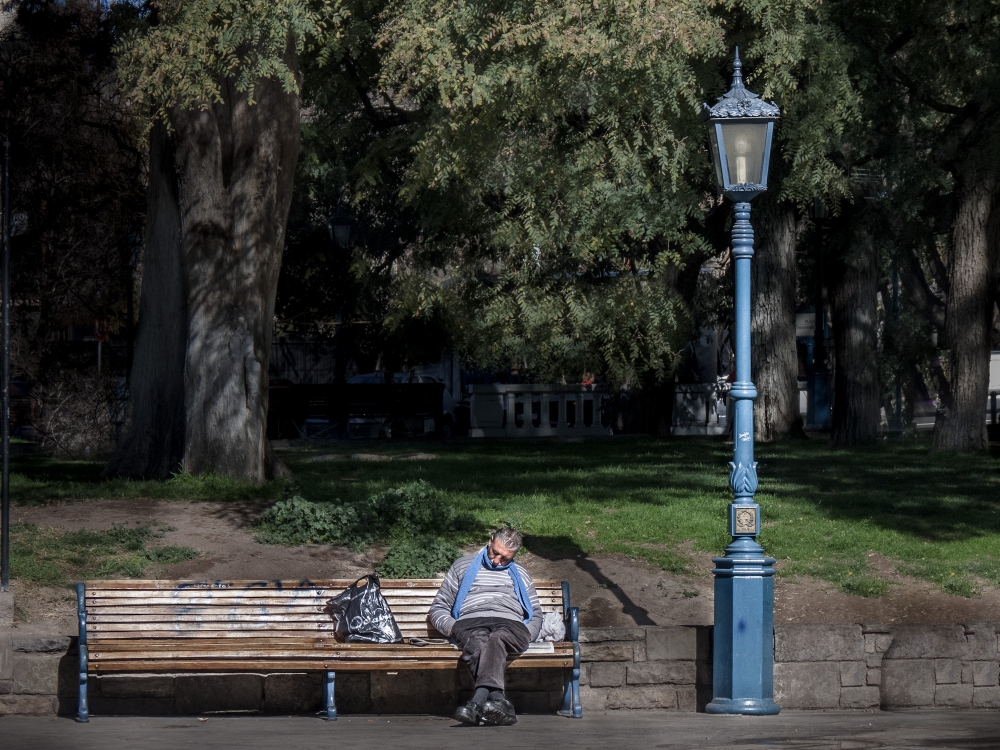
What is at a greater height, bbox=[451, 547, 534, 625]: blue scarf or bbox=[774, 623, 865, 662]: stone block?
bbox=[451, 547, 534, 625]: blue scarf

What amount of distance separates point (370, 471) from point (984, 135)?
9.54 m

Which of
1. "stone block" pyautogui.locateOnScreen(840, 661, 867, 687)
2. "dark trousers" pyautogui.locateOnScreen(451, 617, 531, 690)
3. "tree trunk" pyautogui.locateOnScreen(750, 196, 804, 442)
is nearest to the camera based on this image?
"dark trousers" pyautogui.locateOnScreen(451, 617, 531, 690)

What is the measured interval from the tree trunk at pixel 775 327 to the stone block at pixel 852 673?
15475 mm

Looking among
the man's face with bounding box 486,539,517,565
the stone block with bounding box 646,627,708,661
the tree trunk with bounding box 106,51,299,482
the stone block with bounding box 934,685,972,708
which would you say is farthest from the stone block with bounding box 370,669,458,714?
the tree trunk with bounding box 106,51,299,482

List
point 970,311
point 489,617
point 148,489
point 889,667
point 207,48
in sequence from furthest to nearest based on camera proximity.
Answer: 1. point 970,311
2. point 148,489
3. point 207,48
4. point 889,667
5. point 489,617

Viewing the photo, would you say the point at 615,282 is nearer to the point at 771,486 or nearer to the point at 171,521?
the point at 771,486

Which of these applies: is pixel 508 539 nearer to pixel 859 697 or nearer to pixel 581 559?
pixel 859 697

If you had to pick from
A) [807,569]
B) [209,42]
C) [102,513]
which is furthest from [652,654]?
[209,42]

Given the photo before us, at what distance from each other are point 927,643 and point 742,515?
1.61 metres

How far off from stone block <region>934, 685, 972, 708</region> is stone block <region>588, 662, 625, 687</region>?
2.14 m

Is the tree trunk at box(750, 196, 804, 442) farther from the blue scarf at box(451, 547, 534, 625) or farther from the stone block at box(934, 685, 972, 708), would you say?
the blue scarf at box(451, 547, 534, 625)

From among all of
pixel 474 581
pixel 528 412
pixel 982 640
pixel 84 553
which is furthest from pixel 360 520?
pixel 528 412

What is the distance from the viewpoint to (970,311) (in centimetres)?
2161

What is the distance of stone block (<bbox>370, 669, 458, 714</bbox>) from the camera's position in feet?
32.2
